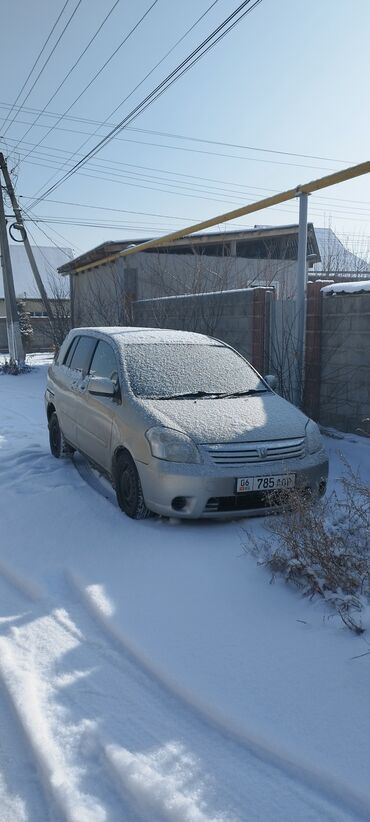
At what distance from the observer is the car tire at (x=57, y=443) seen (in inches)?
279

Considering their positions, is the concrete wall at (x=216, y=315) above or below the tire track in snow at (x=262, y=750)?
above

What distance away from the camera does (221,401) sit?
18.0ft

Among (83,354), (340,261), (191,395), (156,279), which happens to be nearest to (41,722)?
(191,395)

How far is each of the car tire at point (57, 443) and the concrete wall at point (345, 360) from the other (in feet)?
10.6

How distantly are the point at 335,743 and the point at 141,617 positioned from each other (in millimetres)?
1336

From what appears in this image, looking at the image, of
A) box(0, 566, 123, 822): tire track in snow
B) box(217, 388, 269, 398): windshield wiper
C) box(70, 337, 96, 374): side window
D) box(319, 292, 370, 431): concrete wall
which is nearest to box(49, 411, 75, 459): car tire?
box(70, 337, 96, 374): side window

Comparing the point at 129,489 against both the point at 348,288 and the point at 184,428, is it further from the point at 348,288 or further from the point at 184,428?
the point at 348,288

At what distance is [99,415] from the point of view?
5711 mm

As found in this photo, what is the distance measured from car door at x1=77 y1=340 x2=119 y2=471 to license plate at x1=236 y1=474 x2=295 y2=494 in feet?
4.34

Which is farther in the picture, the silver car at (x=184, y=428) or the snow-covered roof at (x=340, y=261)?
the snow-covered roof at (x=340, y=261)

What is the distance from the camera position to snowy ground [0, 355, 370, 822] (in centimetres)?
221

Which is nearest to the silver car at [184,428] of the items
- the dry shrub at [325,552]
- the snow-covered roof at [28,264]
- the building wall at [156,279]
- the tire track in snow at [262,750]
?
the dry shrub at [325,552]

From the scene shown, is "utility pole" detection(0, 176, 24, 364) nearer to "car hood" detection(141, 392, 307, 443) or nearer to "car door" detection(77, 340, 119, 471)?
"car door" detection(77, 340, 119, 471)

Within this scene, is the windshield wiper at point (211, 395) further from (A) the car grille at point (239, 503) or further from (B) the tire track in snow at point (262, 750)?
(B) the tire track in snow at point (262, 750)
